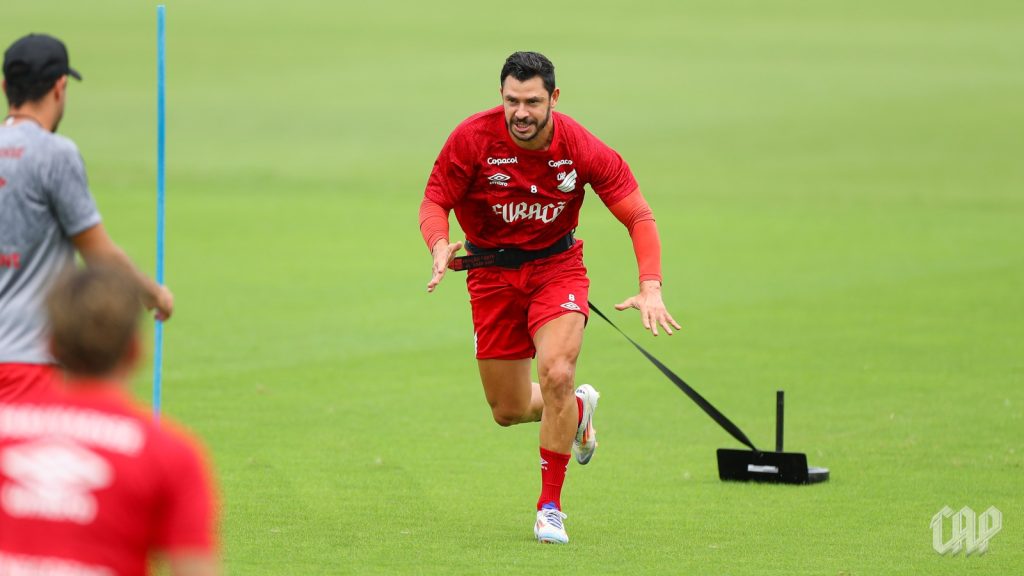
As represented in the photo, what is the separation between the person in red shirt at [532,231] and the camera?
849cm

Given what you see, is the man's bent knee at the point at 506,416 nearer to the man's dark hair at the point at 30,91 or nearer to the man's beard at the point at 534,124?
the man's beard at the point at 534,124

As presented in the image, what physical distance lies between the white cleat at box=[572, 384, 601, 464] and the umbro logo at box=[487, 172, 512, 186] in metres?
1.40

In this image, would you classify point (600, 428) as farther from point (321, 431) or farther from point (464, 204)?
point (464, 204)

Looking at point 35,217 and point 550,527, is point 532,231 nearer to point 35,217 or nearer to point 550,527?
point 550,527

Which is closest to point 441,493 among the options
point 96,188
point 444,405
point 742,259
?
point 444,405

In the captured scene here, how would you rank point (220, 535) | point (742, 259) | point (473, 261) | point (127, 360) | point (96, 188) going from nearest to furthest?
point (127, 360) < point (220, 535) < point (473, 261) < point (742, 259) < point (96, 188)

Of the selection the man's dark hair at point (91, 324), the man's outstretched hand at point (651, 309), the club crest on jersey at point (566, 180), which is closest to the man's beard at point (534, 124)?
the club crest on jersey at point (566, 180)

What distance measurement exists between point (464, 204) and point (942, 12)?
164 feet

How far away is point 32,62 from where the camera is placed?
607cm

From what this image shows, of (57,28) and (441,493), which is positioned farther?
(57,28)

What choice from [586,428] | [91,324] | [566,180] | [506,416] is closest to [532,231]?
[566,180]

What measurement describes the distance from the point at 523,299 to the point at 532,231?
363 mm

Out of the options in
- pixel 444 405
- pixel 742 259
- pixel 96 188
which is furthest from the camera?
pixel 96 188

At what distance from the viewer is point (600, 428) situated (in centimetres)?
1191
